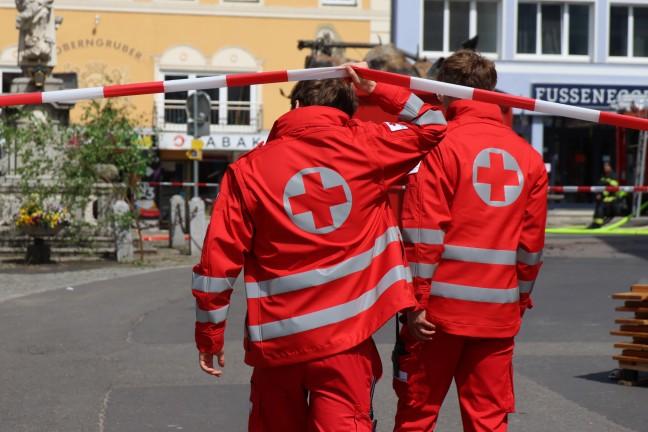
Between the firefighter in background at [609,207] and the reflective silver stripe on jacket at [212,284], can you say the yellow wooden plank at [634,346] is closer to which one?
the reflective silver stripe on jacket at [212,284]

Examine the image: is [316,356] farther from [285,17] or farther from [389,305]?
[285,17]

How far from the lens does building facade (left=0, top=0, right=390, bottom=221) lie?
121 ft

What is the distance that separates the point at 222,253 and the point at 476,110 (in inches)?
51.8

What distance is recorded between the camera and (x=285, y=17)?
3875 centimetres

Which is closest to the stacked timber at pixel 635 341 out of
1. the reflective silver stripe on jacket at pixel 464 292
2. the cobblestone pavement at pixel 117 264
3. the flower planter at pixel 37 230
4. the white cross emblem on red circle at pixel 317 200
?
the reflective silver stripe on jacket at pixel 464 292

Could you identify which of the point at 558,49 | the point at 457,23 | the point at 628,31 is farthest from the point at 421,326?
the point at 628,31

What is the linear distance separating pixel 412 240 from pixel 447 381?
56cm

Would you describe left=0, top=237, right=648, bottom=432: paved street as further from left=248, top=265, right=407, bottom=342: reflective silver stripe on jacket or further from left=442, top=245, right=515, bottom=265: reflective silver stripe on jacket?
left=248, top=265, right=407, bottom=342: reflective silver stripe on jacket

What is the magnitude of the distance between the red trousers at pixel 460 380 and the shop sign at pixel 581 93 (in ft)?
108

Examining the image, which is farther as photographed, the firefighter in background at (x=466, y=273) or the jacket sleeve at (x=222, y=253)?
the firefighter in background at (x=466, y=273)

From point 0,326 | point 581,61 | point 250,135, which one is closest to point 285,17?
point 250,135

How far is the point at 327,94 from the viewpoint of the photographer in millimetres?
4172

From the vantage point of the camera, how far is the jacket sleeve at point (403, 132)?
413 cm

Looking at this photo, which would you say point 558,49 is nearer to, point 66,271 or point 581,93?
point 581,93
